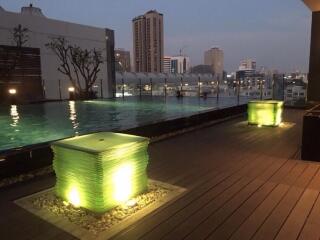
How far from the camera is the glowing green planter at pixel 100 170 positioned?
2.63 meters

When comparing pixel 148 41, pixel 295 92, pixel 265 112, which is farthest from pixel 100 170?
pixel 148 41

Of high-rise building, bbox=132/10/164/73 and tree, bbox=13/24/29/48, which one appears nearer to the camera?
tree, bbox=13/24/29/48

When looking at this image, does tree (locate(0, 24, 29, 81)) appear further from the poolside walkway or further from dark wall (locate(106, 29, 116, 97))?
the poolside walkway

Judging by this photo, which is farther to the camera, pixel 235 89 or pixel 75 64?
pixel 75 64

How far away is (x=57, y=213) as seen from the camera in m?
2.70

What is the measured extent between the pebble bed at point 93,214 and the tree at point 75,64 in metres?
15.8

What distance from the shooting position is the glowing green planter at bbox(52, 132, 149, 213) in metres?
2.63

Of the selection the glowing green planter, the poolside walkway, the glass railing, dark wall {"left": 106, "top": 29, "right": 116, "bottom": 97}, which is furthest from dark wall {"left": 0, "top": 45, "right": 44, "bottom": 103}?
the glowing green planter

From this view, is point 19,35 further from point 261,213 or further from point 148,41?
point 148,41

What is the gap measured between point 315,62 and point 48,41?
15922 millimetres

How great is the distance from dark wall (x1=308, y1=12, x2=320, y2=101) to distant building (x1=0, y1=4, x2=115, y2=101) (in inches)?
561

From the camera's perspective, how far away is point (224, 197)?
3.03 metres

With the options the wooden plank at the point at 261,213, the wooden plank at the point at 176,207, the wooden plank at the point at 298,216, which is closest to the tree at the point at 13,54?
the wooden plank at the point at 176,207

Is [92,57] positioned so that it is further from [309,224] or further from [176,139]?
[309,224]
